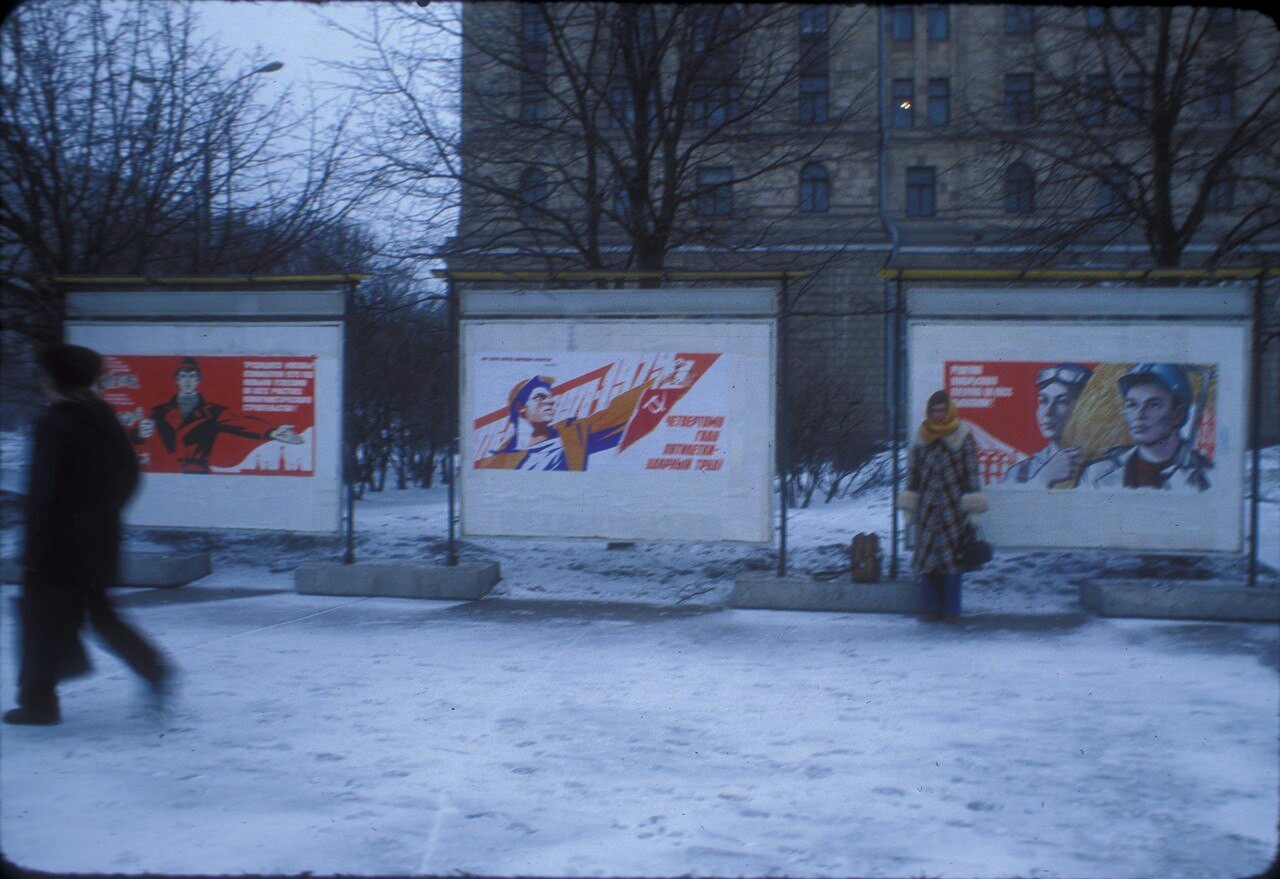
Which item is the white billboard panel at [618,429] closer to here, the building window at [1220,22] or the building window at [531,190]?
the building window at [531,190]

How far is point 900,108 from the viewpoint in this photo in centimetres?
3425

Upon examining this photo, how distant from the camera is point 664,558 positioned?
953 centimetres

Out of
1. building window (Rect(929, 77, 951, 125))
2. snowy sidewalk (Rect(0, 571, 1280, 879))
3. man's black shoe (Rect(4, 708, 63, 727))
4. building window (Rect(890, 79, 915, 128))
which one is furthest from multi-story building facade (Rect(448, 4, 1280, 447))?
building window (Rect(929, 77, 951, 125))

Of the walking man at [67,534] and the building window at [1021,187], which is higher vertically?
the building window at [1021,187]

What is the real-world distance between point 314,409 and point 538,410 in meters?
1.89

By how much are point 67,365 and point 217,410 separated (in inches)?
150

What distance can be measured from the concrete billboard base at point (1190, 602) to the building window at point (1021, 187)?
6.12m

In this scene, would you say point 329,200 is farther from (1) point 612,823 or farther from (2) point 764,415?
(1) point 612,823

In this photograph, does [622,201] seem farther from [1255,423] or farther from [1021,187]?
[1255,423]

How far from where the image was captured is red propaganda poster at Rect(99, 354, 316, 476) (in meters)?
8.29

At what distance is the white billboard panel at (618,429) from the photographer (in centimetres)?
792

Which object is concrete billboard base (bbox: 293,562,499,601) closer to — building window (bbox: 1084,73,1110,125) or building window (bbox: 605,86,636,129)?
building window (bbox: 605,86,636,129)

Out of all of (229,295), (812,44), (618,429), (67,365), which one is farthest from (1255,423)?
(229,295)

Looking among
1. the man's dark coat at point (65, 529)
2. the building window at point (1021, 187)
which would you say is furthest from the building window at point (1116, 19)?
the man's dark coat at point (65, 529)
